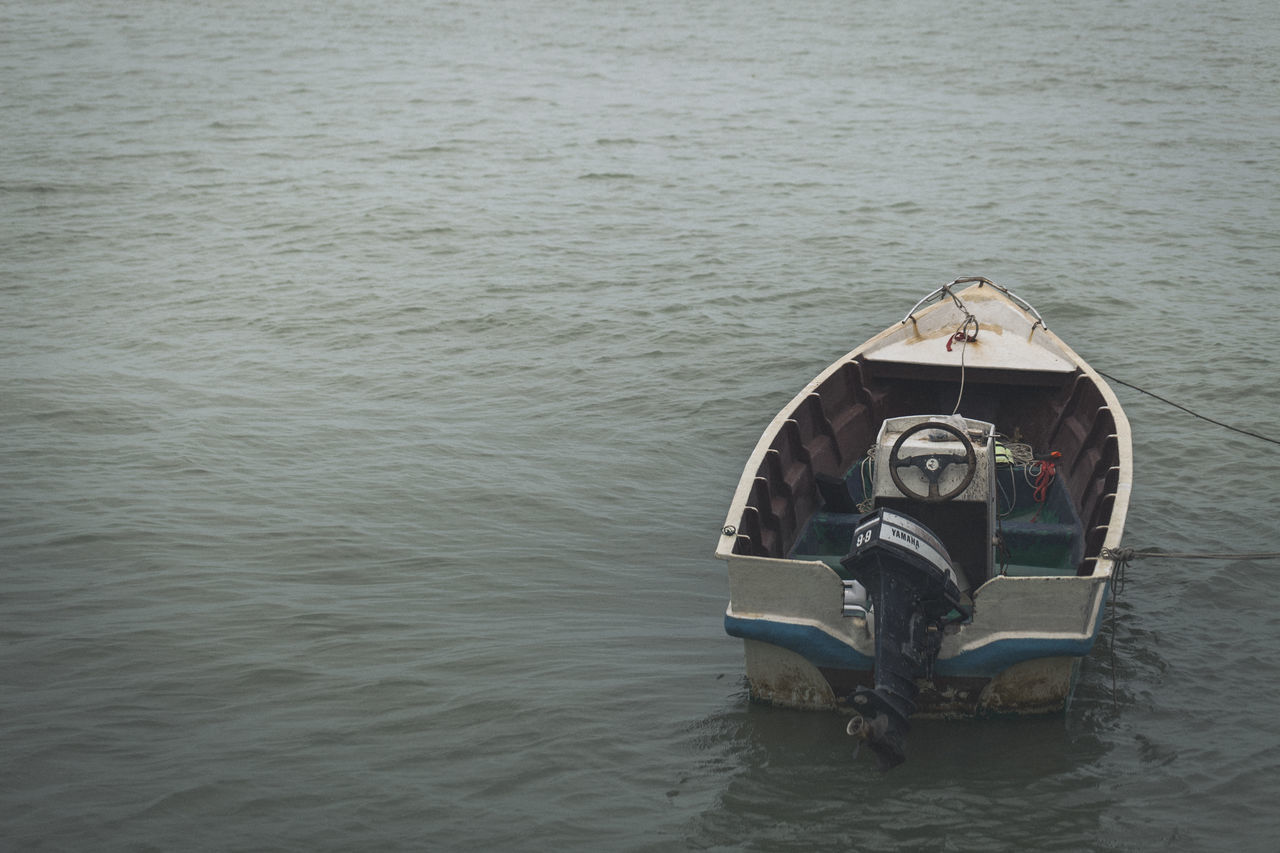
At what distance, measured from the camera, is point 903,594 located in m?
6.51

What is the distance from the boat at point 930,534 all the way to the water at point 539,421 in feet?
1.48

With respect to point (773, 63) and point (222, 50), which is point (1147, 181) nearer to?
point (773, 63)

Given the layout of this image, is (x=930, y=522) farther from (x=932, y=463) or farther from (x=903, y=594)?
(x=903, y=594)

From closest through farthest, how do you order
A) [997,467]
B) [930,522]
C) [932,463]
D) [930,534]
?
1. [930,534]
2. [932,463]
3. [930,522]
4. [997,467]

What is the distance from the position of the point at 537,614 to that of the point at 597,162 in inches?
590

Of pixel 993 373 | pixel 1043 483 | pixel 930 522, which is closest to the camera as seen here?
pixel 930 522

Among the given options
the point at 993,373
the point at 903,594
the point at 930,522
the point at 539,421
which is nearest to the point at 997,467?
the point at 993,373

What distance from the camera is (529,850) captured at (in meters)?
6.06

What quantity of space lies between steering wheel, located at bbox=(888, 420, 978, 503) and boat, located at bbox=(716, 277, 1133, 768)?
13mm

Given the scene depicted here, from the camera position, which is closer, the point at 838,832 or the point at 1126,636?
the point at 838,832

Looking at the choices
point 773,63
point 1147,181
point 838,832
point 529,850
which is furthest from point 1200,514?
point 773,63

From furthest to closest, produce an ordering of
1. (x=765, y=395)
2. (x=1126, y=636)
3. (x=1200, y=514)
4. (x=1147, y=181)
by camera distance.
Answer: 1. (x=1147, y=181)
2. (x=765, y=395)
3. (x=1200, y=514)
4. (x=1126, y=636)

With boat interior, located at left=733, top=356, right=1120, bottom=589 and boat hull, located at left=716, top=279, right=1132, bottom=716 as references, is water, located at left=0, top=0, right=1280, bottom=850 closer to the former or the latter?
boat hull, located at left=716, top=279, right=1132, bottom=716

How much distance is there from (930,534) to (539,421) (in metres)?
5.51
